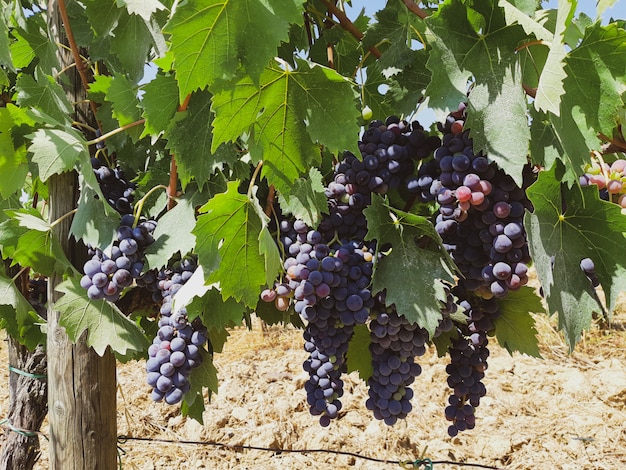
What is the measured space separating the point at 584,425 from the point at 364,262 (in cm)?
319

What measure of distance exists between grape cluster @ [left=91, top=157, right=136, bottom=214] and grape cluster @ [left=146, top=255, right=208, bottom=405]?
0.20 metres

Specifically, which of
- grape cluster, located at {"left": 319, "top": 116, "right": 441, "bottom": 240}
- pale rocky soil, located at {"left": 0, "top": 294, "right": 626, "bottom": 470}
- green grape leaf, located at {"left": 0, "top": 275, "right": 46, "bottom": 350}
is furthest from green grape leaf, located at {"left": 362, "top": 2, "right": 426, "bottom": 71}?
pale rocky soil, located at {"left": 0, "top": 294, "right": 626, "bottom": 470}

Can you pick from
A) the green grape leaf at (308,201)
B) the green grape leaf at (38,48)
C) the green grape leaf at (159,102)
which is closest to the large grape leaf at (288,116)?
the green grape leaf at (308,201)

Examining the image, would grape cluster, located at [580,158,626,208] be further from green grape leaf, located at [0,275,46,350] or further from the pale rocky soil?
the pale rocky soil

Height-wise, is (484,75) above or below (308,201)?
above

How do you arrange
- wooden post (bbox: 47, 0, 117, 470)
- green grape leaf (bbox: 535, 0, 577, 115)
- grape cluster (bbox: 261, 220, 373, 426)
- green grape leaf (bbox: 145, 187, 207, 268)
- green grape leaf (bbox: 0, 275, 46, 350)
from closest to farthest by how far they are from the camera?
green grape leaf (bbox: 535, 0, 577, 115)
grape cluster (bbox: 261, 220, 373, 426)
green grape leaf (bbox: 145, 187, 207, 268)
wooden post (bbox: 47, 0, 117, 470)
green grape leaf (bbox: 0, 275, 46, 350)

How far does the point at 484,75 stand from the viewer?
0.72m

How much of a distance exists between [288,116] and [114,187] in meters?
0.50

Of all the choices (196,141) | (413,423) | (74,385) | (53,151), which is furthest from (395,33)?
(413,423)

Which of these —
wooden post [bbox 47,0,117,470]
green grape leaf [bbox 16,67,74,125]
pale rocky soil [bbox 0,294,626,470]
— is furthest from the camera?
pale rocky soil [bbox 0,294,626,470]

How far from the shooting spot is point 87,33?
1188mm

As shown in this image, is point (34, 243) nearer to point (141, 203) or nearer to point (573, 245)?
point (141, 203)

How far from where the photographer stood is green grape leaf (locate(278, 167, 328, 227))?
82 centimetres

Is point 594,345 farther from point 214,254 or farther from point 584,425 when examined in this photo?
point 214,254
